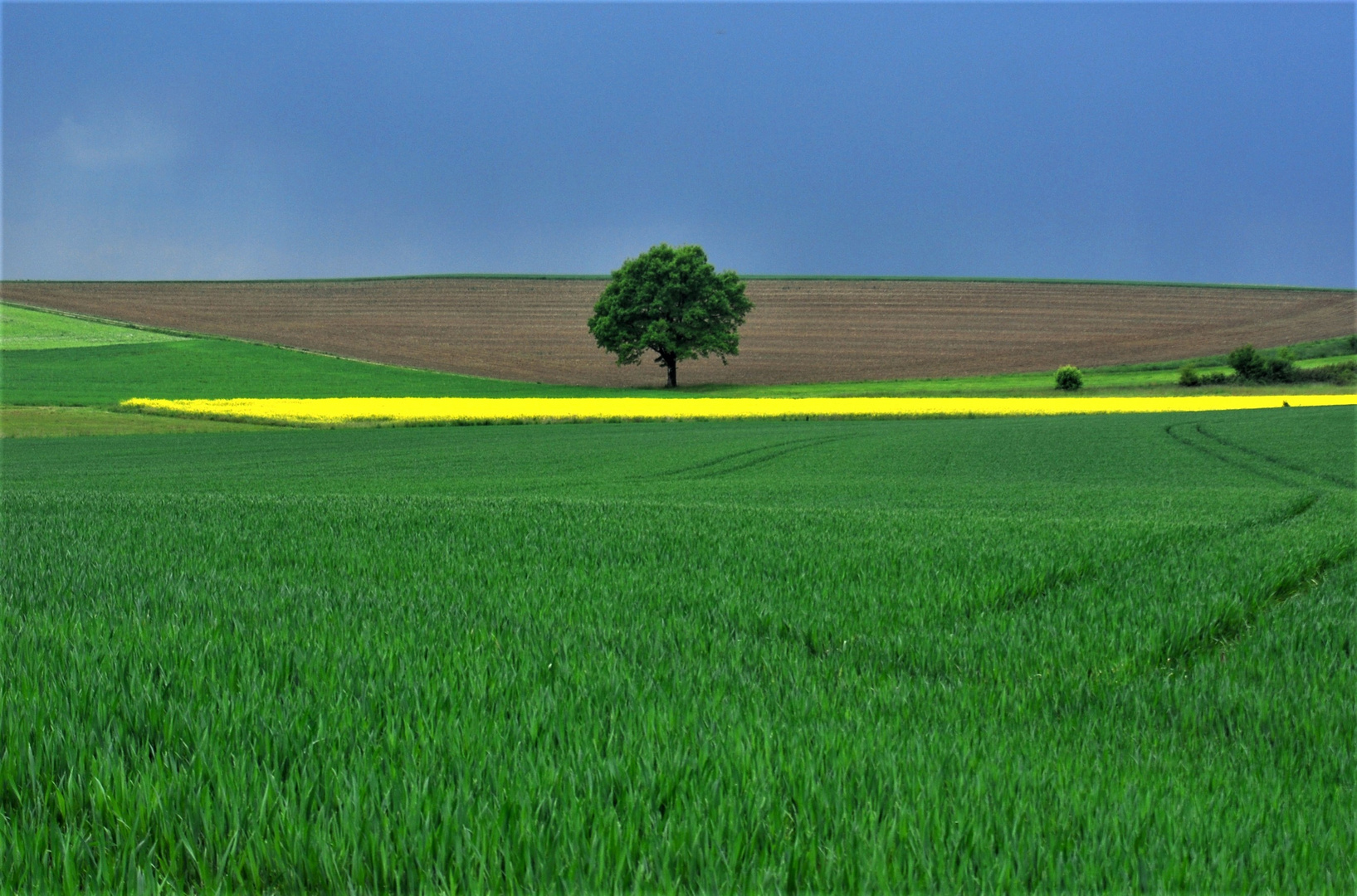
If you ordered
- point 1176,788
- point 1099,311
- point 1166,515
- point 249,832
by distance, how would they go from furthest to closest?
point 1099,311 < point 1166,515 < point 1176,788 < point 249,832

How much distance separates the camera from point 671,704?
3.15 m

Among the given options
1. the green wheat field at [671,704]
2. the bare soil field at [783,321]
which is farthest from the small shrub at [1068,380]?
the green wheat field at [671,704]

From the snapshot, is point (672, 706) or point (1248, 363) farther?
point (1248, 363)

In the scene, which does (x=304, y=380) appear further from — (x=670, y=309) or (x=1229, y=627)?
(x=1229, y=627)

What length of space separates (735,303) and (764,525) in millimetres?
71249

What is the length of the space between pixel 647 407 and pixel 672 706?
49.2 metres

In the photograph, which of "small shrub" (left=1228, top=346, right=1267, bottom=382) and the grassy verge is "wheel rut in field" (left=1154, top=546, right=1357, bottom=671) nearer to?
the grassy verge

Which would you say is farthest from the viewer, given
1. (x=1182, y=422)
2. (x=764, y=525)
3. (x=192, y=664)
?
(x=1182, y=422)

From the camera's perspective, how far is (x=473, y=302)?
106 m

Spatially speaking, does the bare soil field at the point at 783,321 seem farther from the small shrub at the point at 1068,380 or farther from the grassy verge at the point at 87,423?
the grassy verge at the point at 87,423

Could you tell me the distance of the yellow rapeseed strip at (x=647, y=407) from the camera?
45188 millimetres

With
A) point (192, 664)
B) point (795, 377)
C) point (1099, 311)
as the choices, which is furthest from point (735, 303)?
point (192, 664)

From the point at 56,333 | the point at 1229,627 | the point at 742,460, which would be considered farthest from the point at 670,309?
the point at 1229,627

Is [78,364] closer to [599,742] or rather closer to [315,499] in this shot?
[315,499]
